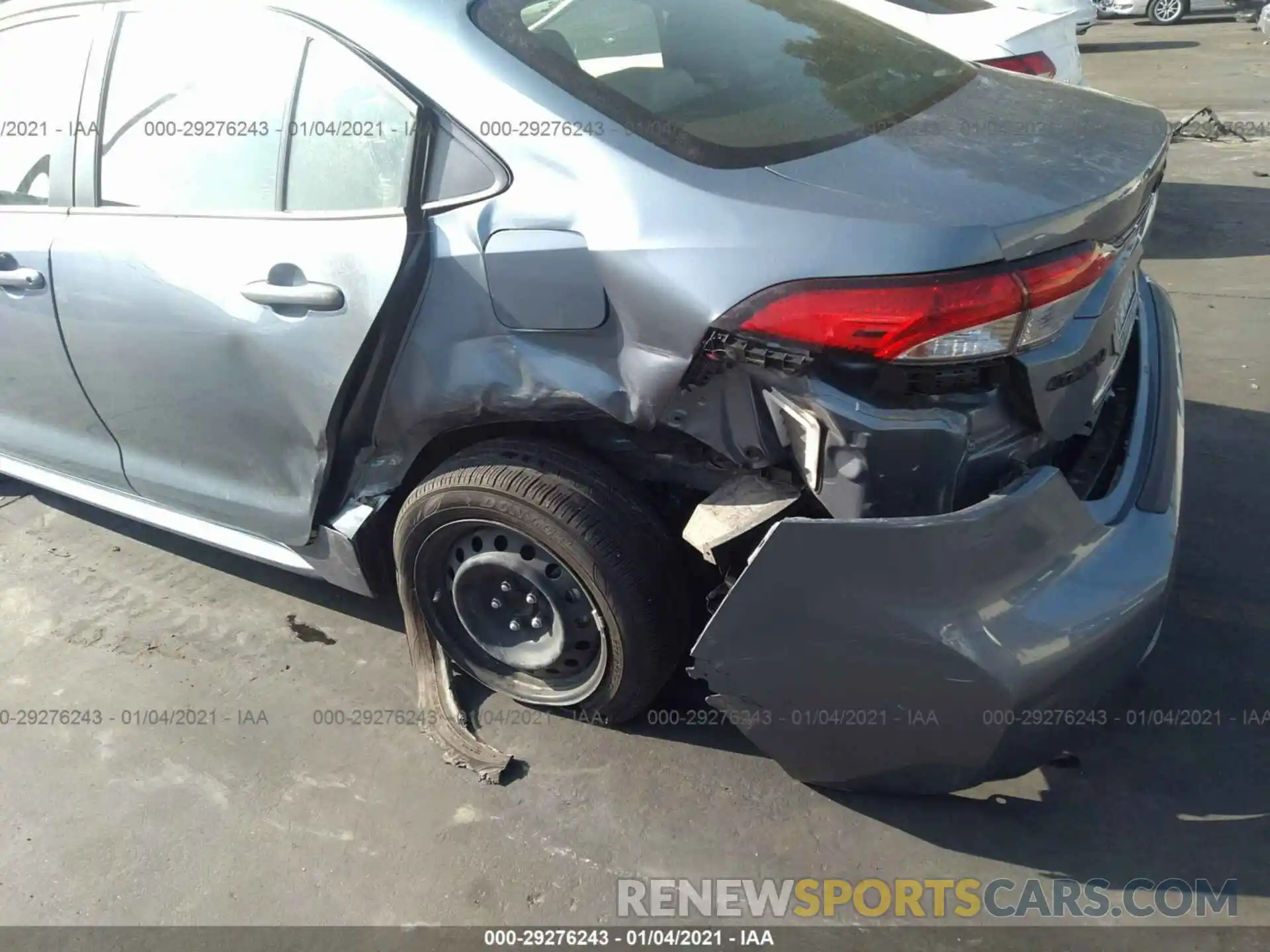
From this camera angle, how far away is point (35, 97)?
2.88m

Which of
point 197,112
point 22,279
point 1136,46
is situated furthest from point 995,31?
point 1136,46

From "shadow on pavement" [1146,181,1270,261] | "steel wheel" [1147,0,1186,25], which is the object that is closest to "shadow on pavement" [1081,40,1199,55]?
"steel wheel" [1147,0,1186,25]

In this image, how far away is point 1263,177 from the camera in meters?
6.59

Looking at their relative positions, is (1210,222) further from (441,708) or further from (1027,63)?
(441,708)

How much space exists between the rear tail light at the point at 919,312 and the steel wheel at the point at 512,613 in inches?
31.8

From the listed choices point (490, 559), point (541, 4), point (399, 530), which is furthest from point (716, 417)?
point (541, 4)

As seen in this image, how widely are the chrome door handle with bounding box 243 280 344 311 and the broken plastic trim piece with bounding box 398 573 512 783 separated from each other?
2.42ft

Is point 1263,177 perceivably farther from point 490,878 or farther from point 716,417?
point 490,878

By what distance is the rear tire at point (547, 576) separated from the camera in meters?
2.22

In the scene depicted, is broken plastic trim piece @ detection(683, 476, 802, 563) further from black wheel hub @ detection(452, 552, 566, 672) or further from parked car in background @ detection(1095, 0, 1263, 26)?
parked car in background @ detection(1095, 0, 1263, 26)

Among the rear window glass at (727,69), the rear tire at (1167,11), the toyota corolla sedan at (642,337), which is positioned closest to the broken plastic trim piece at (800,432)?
the toyota corolla sedan at (642,337)

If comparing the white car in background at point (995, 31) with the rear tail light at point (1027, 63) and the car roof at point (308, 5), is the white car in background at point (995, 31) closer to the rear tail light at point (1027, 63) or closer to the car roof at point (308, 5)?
the rear tail light at point (1027, 63)

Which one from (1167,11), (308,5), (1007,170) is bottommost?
(1007,170)

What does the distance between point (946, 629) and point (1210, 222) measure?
5286mm
